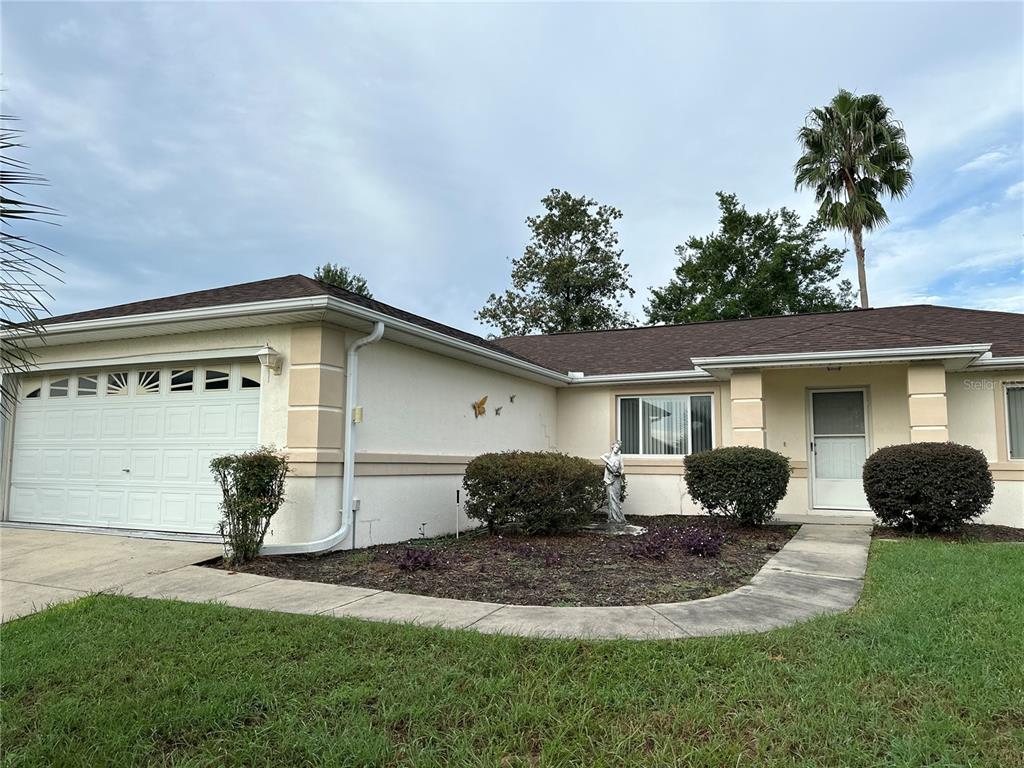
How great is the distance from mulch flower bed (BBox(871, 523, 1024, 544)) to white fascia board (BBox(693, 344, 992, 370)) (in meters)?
2.55

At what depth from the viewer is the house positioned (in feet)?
25.1

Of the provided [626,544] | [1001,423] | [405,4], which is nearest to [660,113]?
[405,4]

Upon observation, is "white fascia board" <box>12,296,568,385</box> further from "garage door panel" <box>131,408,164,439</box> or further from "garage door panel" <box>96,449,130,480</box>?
"garage door panel" <box>96,449,130,480</box>

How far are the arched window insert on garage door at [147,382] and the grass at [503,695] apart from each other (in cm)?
415

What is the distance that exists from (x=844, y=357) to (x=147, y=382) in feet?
34.5

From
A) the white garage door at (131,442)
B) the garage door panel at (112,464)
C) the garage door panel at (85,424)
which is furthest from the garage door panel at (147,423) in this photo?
the garage door panel at (85,424)

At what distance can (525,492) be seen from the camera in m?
8.54

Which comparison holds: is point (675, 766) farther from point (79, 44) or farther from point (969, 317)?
point (969, 317)

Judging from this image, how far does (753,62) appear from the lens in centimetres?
1128

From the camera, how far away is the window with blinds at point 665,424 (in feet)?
39.8

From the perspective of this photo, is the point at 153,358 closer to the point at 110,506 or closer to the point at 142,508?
the point at 142,508

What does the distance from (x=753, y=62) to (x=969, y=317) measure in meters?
6.52

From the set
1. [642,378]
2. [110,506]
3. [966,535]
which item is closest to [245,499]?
[110,506]

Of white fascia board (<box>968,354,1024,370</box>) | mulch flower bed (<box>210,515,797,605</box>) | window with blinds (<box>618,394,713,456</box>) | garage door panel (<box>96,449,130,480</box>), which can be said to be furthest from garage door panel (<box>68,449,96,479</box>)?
white fascia board (<box>968,354,1024,370</box>)
